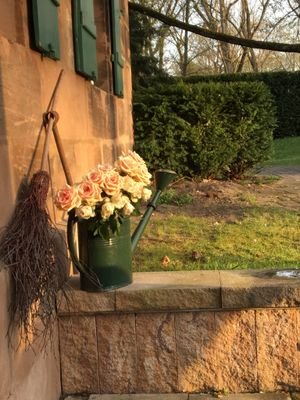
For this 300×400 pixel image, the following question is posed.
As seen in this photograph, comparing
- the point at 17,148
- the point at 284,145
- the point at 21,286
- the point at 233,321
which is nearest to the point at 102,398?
the point at 233,321

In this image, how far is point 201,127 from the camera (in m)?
8.75

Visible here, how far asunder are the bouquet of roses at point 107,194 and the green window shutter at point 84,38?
3.48ft

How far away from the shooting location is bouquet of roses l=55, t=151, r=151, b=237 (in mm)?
2746

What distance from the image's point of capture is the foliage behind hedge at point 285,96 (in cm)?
2069

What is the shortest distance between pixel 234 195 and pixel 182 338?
4774 millimetres

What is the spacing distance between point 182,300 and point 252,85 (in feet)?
22.2

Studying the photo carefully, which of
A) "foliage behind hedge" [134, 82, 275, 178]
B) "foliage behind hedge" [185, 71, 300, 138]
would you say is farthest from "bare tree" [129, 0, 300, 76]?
"foliage behind hedge" [134, 82, 275, 178]

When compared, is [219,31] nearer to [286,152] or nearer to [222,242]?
[286,152]

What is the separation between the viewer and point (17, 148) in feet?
8.39

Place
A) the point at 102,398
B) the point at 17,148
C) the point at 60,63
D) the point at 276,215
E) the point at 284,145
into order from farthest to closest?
the point at 284,145 < the point at 276,215 < the point at 60,63 < the point at 102,398 < the point at 17,148

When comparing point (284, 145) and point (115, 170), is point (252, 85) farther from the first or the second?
point (284, 145)

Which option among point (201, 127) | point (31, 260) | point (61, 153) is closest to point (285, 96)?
point (201, 127)

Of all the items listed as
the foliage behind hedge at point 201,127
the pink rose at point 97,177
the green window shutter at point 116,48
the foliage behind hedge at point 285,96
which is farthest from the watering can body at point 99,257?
the foliage behind hedge at point 285,96

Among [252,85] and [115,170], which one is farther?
[252,85]
